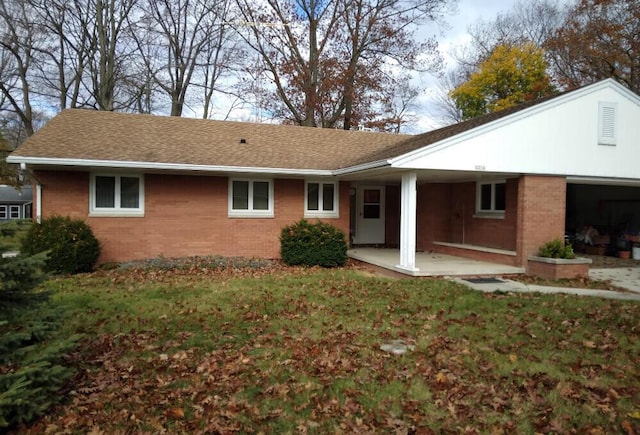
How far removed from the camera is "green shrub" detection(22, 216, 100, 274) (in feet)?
34.7

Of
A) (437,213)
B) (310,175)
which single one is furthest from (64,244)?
Answer: (437,213)

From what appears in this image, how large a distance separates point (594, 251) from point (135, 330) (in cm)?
1571

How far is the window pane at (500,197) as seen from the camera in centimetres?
1314

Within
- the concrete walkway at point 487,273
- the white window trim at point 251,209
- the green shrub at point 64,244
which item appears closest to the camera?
the concrete walkway at point 487,273

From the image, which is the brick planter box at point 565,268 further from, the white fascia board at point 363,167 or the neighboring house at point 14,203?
the neighboring house at point 14,203

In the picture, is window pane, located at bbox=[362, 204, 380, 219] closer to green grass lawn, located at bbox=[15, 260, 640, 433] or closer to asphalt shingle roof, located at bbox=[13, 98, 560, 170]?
asphalt shingle roof, located at bbox=[13, 98, 560, 170]

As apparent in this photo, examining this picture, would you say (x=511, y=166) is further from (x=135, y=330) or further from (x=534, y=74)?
(x=534, y=74)

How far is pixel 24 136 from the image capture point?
34.2 metres

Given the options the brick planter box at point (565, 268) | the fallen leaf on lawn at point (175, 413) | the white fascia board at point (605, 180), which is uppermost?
the white fascia board at point (605, 180)

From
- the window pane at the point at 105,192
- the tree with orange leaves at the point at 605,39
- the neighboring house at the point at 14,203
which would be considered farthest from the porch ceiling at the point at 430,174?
the neighboring house at the point at 14,203

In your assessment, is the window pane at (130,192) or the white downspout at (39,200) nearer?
the white downspout at (39,200)

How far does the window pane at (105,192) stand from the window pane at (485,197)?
11225mm

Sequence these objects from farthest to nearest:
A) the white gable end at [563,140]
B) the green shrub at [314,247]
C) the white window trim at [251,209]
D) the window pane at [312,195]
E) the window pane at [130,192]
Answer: the window pane at [312,195] → the white window trim at [251,209] → the green shrub at [314,247] → the window pane at [130,192] → the white gable end at [563,140]

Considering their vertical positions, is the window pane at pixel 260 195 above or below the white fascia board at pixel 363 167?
below
